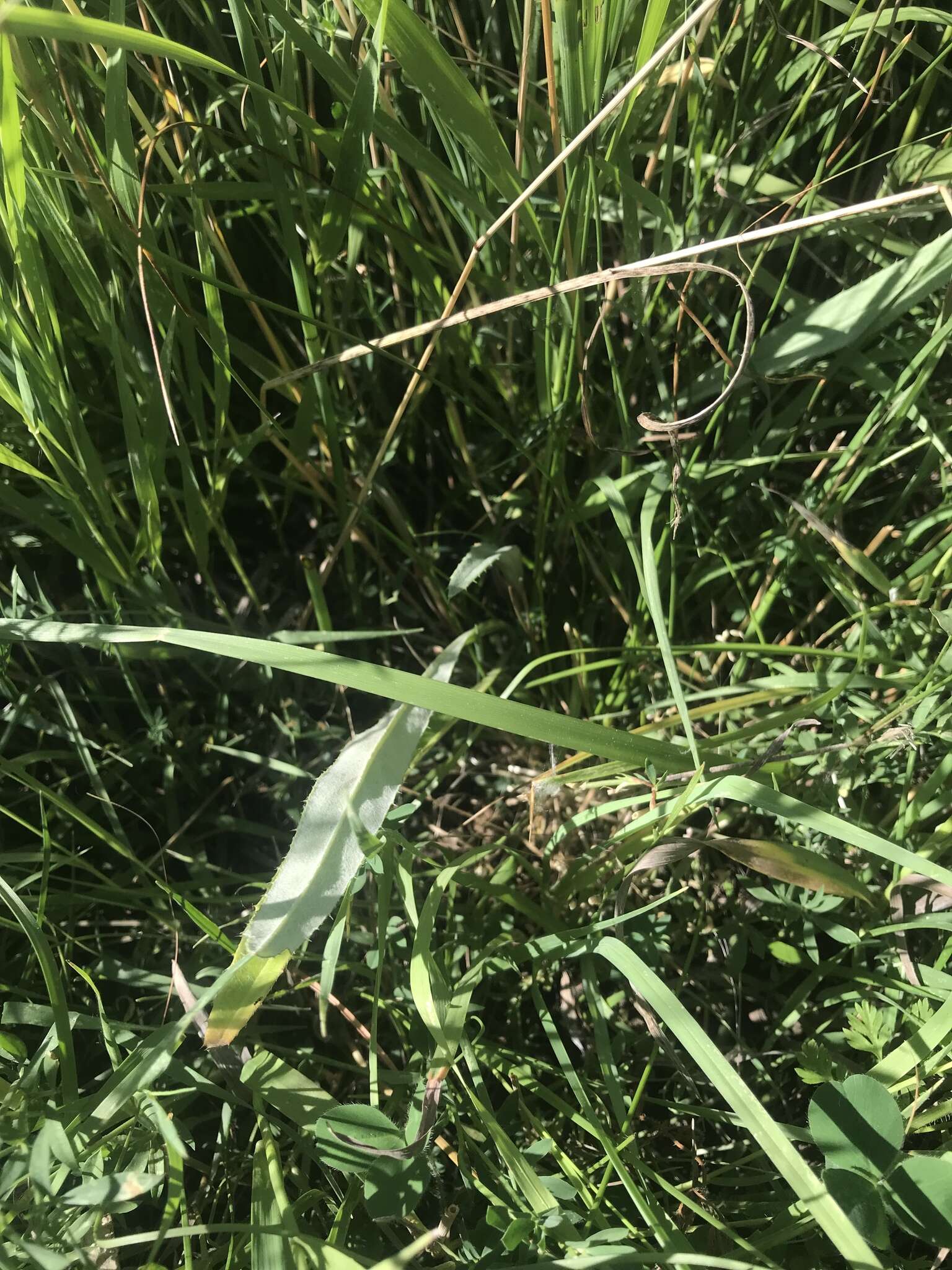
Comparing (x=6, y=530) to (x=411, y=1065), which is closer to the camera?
(x=411, y=1065)

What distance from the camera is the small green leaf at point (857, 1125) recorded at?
491 mm

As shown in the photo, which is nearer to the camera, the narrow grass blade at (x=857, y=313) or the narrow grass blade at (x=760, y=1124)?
the narrow grass blade at (x=760, y=1124)

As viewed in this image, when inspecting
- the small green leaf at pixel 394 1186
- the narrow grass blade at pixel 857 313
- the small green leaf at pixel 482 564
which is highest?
the narrow grass blade at pixel 857 313

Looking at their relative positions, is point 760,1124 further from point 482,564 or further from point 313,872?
point 482,564

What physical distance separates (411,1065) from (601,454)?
0.55 metres

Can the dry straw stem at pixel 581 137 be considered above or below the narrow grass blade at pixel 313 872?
above

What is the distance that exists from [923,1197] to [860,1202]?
0.12 ft

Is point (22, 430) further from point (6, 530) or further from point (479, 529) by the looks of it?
point (479, 529)

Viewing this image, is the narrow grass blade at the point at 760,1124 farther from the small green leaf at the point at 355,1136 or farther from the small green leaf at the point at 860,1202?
the small green leaf at the point at 355,1136

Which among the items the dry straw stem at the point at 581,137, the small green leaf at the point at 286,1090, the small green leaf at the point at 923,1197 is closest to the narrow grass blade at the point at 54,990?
the small green leaf at the point at 286,1090

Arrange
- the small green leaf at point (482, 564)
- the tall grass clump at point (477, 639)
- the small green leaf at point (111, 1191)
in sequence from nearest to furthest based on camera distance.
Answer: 1. the small green leaf at point (111, 1191)
2. the tall grass clump at point (477, 639)
3. the small green leaf at point (482, 564)

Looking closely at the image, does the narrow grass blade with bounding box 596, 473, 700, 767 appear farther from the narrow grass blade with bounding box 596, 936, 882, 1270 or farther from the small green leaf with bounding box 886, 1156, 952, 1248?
the small green leaf with bounding box 886, 1156, 952, 1248

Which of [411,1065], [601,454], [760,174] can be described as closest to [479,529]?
[601,454]

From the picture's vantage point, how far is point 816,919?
64 centimetres
